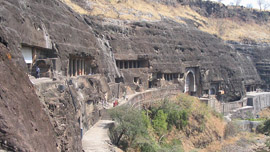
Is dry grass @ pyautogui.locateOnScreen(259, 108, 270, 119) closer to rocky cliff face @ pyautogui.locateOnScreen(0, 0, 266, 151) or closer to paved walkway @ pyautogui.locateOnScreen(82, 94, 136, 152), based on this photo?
rocky cliff face @ pyautogui.locateOnScreen(0, 0, 266, 151)

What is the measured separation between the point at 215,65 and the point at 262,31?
91.2 feet

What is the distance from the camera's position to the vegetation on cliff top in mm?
35812

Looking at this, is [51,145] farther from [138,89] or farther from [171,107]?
[138,89]

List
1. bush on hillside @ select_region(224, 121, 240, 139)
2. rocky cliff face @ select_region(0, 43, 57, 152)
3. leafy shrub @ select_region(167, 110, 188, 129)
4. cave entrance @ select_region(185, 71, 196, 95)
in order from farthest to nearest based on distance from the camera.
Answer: cave entrance @ select_region(185, 71, 196, 95) < bush on hillside @ select_region(224, 121, 240, 139) < leafy shrub @ select_region(167, 110, 188, 129) < rocky cliff face @ select_region(0, 43, 57, 152)

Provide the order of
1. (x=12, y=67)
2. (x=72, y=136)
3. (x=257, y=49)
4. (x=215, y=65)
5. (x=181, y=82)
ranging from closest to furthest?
(x=12, y=67) → (x=72, y=136) → (x=181, y=82) → (x=215, y=65) → (x=257, y=49)

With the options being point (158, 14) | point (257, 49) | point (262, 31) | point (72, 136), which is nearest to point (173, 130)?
point (72, 136)

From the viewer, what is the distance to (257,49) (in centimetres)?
4934

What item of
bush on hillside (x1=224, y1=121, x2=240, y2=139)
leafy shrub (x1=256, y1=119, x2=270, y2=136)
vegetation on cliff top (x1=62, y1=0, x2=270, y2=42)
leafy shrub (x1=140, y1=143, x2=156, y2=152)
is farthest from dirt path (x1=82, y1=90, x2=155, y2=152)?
leafy shrub (x1=256, y1=119, x2=270, y2=136)

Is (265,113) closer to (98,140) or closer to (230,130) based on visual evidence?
(230,130)

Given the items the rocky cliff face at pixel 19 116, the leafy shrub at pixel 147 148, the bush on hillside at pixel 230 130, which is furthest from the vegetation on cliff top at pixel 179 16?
the rocky cliff face at pixel 19 116

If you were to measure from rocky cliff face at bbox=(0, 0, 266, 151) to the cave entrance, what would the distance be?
7.4 inches

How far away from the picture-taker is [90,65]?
23.3 meters

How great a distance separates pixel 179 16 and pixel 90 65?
30.3 m

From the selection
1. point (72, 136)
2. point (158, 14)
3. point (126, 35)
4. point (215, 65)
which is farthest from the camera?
point (158, 14)
